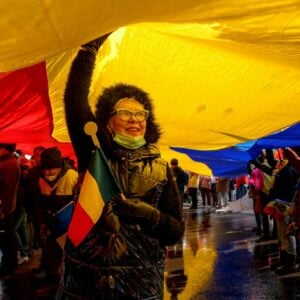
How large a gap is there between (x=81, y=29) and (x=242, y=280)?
17.0 ft

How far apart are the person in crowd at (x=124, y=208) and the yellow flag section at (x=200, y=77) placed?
16 centimetres

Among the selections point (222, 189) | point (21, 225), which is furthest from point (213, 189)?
point (21, 225)

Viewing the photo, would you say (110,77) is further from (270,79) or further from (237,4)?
(237,4)

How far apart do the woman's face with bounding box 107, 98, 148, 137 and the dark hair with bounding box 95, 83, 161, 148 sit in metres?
0.03

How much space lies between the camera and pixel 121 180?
2.20m

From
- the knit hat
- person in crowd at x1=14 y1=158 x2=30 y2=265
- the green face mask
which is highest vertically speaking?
the knit hat

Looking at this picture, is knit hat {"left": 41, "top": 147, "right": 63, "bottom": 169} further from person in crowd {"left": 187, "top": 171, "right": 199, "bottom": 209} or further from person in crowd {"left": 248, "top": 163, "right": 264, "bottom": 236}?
person in crowd {"left": 187, "top": 171, "right": 199, "bottom": 209}

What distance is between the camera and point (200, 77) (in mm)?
3797

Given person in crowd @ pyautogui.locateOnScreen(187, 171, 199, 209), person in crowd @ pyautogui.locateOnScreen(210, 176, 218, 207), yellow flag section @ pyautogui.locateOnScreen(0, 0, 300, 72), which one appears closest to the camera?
yellow flag section @ pyautogui.locateOnScreen(0, 0, 300, 72)

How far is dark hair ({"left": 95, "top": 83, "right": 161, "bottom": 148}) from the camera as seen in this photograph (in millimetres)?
2344

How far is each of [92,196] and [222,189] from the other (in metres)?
15.6

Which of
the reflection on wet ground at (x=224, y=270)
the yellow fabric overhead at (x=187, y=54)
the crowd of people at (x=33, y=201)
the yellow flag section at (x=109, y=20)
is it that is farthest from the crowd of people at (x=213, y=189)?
the yellow flag section at (x=109, y=20)

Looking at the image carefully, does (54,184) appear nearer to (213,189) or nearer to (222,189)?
(222,189)

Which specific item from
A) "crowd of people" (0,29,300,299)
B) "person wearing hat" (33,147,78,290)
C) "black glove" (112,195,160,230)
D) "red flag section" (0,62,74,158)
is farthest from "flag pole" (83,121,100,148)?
Answer: "person wearing hat" (33,147,78,290)
